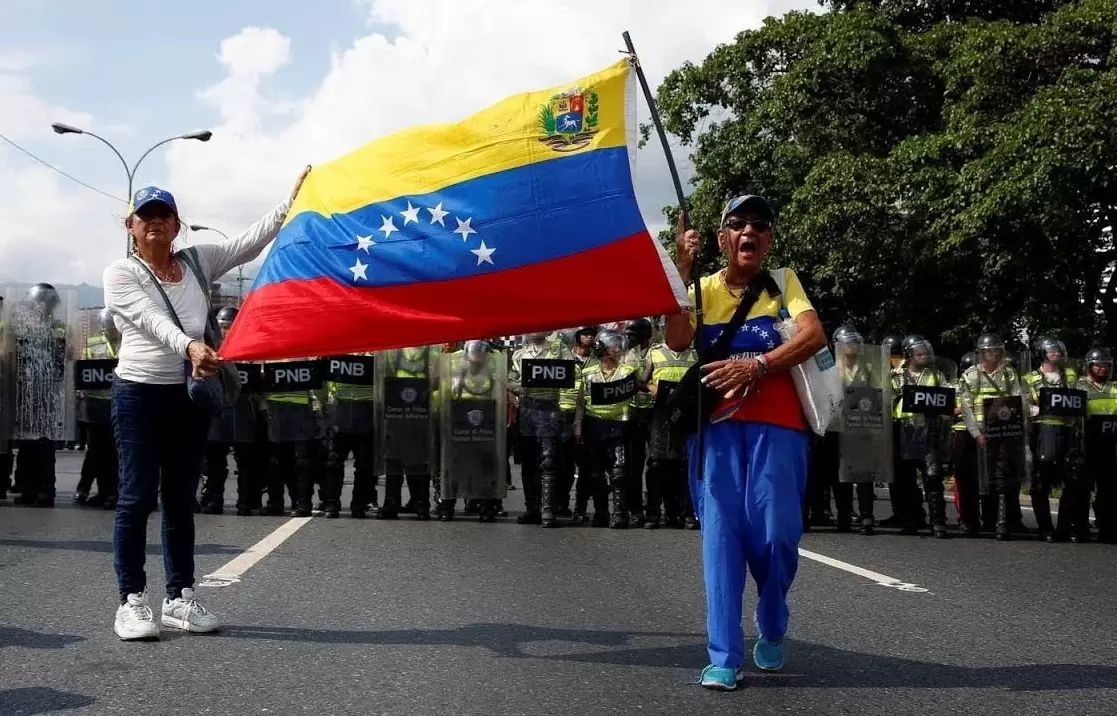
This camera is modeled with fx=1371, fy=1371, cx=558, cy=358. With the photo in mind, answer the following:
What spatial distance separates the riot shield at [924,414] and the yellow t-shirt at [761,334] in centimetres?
832

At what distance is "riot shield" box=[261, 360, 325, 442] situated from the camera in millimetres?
14117

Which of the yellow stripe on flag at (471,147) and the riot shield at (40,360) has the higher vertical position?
the yellow stripe on flag at (471,147)

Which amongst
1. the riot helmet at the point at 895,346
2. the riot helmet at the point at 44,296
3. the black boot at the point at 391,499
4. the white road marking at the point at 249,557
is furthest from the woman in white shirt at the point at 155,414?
the riot helmet at the point at 895,346

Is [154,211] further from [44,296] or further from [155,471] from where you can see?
[44,296]

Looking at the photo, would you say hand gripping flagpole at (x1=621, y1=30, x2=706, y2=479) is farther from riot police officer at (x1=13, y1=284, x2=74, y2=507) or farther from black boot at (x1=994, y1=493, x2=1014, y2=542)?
riot police officer at (x1=13, y1=284, x2=74, y2=507)

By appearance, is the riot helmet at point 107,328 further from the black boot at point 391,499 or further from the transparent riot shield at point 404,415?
the black boot at point 391,499

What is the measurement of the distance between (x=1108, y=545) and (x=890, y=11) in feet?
54.4

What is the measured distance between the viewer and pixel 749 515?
5.88 m

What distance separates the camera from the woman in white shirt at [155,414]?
657 cm

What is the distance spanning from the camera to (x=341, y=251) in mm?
6934

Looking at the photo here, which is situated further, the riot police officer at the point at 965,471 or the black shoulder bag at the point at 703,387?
the riot police officer at the point at 965,471

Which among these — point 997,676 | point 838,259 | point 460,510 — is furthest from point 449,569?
point 838,259

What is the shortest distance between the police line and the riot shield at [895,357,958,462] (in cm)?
555

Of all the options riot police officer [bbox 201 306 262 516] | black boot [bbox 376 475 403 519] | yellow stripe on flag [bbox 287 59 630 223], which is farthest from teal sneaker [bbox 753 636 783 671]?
riot police officer [bbox 201 306 262 516]
